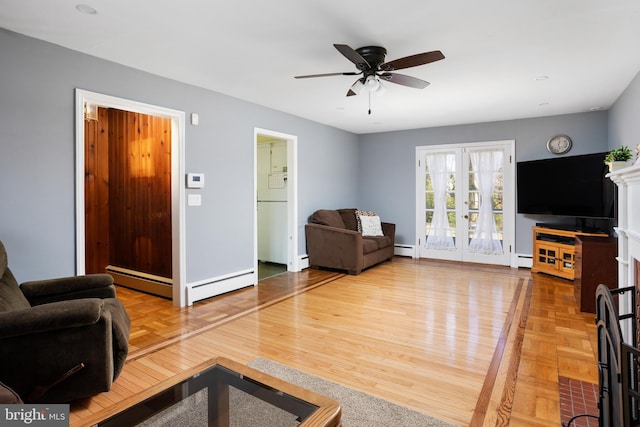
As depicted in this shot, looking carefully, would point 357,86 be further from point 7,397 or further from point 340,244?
point 7,397

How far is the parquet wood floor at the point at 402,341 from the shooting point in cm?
215

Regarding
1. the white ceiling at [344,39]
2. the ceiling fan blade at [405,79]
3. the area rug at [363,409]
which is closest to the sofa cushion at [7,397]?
the area rug at [363,409]

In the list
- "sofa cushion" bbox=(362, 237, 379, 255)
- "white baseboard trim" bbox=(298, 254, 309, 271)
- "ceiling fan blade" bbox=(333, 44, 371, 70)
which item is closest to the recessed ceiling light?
"ceiling fan blade" bbox=(333, 44, 371, 70)

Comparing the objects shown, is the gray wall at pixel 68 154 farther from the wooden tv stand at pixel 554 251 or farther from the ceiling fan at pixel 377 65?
the wooden tv stand at pixel 554 251

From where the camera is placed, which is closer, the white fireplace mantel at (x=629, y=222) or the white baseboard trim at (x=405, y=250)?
the white fireplace mantel at (x=629, y=222)

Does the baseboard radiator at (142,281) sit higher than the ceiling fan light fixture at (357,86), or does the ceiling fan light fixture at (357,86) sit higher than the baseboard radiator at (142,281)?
the ceiling fan light fixture at (357,86)

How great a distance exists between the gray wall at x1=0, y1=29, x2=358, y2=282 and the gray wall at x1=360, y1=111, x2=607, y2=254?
103 inches

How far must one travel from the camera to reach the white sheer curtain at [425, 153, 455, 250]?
640cm

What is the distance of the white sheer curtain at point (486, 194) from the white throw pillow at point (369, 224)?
5.41ft

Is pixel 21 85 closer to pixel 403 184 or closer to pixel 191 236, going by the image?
pixel 191 236

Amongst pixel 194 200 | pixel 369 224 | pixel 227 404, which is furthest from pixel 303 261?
pixel 227 404

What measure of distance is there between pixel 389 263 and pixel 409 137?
2362mm

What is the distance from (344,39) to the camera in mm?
2801

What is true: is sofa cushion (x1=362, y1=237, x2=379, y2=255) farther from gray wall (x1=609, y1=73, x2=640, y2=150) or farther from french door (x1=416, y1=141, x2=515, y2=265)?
gray wall (x1=609, y1=73, x2=640, y2=150)
